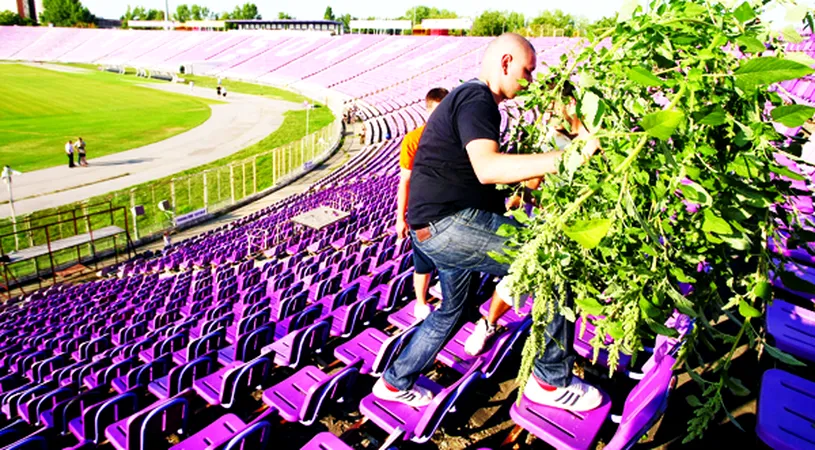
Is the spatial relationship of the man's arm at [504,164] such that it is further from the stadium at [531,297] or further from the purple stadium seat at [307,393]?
the purple stadium seat at [307,393]

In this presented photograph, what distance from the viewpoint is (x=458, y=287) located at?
3.16 meters

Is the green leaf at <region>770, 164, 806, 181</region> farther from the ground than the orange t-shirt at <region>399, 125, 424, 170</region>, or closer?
farther from the ground

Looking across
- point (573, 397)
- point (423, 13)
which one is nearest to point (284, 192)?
point (573, 397)

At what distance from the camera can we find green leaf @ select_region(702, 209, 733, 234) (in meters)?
1.25

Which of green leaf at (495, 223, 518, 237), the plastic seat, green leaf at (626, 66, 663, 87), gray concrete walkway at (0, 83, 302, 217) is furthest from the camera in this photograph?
gray concrete walkway at (0, 83, 302, 217)

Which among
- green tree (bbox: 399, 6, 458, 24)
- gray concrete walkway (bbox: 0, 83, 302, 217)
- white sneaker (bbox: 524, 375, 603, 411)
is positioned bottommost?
gray concrete walkway (bbox: 0, 83, 302, 217)

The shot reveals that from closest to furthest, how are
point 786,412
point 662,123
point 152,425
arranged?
point 662,123 < point 786,412 < point 152,425

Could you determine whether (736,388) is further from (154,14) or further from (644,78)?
(154,14)

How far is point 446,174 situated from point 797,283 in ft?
5.88

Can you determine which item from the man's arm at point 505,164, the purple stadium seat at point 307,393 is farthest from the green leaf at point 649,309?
the purple stadium seat at point 307,393

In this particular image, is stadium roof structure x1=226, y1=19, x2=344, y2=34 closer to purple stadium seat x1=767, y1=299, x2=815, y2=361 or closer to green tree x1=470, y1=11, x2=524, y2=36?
green tree x1=470, y1=11, x2=524, y2=36

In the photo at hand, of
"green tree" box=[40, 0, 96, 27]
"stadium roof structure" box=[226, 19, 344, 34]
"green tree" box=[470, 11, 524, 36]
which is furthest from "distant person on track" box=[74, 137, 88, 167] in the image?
"green tree" box=[40, 0, 96, 27]

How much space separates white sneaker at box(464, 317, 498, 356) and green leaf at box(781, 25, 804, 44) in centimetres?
280

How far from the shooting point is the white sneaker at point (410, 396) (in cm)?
336
